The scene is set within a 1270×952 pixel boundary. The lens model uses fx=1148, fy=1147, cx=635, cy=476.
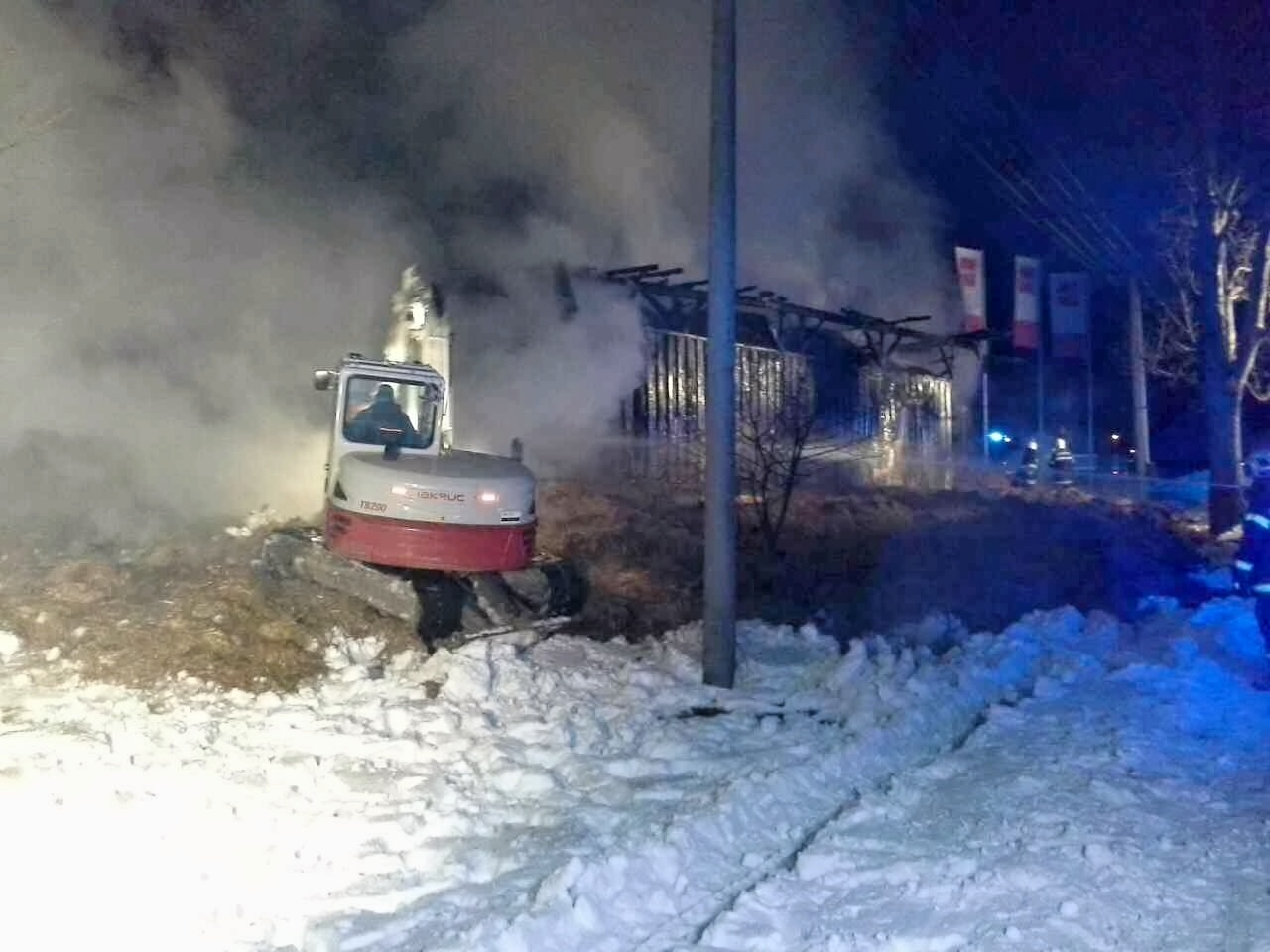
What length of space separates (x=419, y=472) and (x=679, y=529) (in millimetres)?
4428

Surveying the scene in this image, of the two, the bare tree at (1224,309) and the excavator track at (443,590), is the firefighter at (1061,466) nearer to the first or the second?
the bare tree at (1224,309)

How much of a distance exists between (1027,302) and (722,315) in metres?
18.7

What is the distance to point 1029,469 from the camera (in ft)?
67.8

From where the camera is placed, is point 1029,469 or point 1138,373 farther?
point 1138,373

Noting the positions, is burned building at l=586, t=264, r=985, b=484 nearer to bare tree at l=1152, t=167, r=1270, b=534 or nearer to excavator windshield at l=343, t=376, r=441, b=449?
excavator windshield at l=343, t=376, r=441, b=449

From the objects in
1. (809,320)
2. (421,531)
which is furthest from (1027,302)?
(421,531)

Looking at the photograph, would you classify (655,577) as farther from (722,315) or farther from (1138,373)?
(1138,373)

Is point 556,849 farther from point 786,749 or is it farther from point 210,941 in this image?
point 786,749

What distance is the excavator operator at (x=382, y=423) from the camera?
28.9 ft

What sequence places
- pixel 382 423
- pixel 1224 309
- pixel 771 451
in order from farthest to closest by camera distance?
pixel 1224 309 → pixel 771 451 → pixel 382 423

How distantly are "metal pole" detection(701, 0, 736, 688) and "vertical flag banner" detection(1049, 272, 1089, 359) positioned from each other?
60.8 feet

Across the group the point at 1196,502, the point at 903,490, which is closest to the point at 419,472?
the point at 903,490

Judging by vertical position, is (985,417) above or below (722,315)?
below

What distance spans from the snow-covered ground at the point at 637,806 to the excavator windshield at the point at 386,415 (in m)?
1.93
